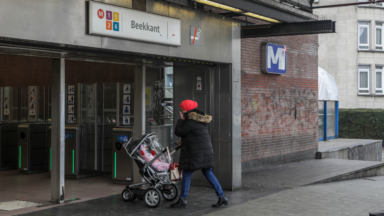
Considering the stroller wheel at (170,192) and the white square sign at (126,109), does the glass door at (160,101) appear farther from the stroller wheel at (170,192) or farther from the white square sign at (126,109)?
the stroller wheel at (170,192)

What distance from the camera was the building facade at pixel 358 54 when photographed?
29.0 m

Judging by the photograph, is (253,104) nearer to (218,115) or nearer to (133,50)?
(218,115)

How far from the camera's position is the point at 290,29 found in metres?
9.10

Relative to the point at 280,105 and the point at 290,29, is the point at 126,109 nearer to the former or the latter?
the point at 290,29

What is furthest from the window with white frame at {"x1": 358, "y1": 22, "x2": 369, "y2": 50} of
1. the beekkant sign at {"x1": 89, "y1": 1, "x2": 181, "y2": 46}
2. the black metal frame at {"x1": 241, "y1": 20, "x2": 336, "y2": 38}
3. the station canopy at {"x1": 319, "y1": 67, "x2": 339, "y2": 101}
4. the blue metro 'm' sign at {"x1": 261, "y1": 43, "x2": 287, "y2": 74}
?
the beekkant sign at {"x1": 89, "y1": 1, "x2": 181, "y2": 46}

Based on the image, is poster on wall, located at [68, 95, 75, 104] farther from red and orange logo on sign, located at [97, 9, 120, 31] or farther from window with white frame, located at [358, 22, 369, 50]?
window with white frame, located at [358, 22, 369, 50]

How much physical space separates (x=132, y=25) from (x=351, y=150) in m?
12.2

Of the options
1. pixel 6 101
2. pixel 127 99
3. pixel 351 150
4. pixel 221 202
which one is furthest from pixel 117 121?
pixel 351 150

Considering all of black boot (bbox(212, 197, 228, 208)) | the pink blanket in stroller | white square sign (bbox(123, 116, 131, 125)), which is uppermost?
white square sign (bbox(123, 116, 131, 125))

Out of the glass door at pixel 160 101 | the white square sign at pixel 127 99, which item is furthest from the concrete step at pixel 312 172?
the white square sign at pixel 127 99

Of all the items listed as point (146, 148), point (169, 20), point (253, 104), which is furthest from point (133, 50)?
point (253, 104)

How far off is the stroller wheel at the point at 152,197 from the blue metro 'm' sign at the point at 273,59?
6.24 metres

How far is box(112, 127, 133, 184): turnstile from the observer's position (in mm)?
9125

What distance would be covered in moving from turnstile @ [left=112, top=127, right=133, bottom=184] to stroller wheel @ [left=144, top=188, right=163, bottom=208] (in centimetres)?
204
